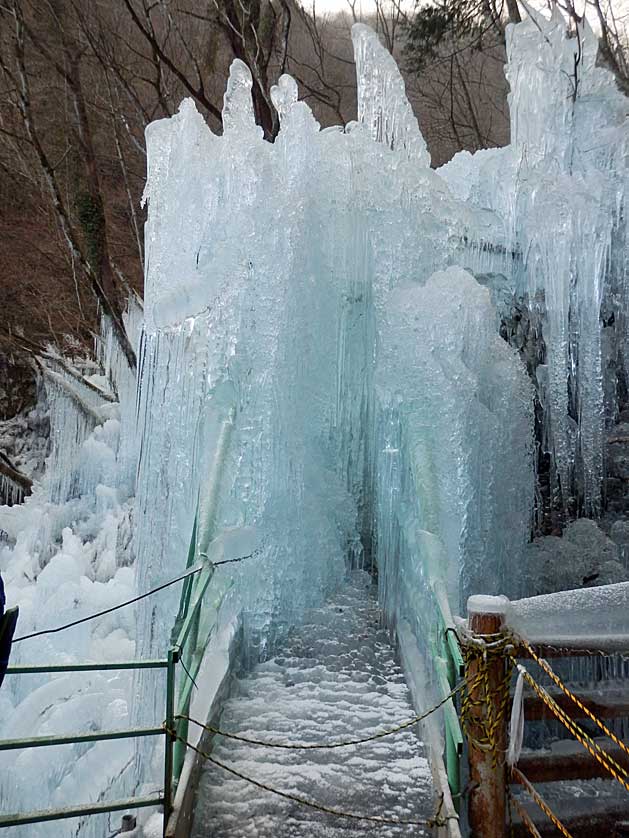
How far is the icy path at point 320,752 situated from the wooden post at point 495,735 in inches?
12.7

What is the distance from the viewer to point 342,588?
629cm

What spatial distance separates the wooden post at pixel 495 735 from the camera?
3.00 meters

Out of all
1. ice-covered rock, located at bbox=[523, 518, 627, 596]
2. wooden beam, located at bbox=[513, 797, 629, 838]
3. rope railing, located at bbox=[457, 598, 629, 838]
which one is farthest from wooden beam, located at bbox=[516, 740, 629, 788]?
ice-covered rock, located at bbox=[523, 518, 627, 596]

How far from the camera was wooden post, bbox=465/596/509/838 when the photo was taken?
3004 mm

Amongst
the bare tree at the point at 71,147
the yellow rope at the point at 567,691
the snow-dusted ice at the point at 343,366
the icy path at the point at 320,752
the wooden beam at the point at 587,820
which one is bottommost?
the wooden beam at the point at 587,820

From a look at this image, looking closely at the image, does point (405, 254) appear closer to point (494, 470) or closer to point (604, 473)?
point (494, 470)

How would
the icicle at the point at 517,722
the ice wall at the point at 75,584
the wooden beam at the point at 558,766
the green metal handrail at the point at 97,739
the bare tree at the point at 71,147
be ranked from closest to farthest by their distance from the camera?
the green metal handrail at the point at 97,739 < the icicle at the point at 517,722 < the wooden beam at the point at 558,766 < the ice wall at the point at 75,584 < the bare tree at the point at 71,147

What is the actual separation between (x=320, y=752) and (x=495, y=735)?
1158 mm

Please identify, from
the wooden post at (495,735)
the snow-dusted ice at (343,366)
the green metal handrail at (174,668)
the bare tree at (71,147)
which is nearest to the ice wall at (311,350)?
the snow-dusted ice at (343,366)

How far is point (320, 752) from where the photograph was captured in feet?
12.1

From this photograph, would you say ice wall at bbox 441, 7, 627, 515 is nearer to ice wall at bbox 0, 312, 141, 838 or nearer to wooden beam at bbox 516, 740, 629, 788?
wooden beam at bbox 516, 740, 629, 788

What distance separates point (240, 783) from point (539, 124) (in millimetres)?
7403

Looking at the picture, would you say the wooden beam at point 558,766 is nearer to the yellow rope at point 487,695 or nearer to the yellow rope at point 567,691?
the yellow rope at point 487,695

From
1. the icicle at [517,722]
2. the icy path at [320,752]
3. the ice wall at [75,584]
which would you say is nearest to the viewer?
the icicle at [517,722]
